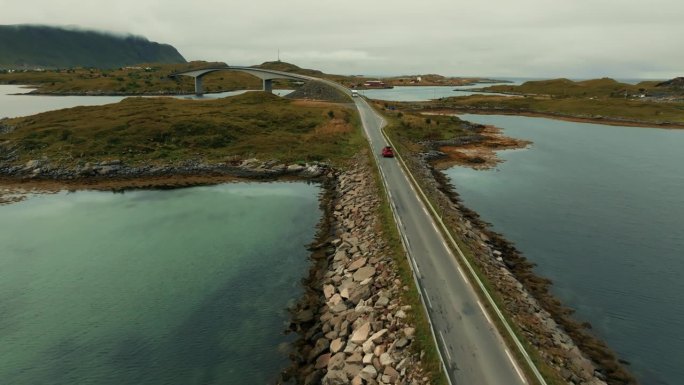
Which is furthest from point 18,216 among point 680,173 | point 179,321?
point 680,173

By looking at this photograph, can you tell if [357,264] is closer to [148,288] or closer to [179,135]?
[148,288]

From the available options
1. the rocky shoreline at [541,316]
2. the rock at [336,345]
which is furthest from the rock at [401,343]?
the rocky shoreline at [541,316]

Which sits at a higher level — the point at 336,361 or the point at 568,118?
the point at 568,118

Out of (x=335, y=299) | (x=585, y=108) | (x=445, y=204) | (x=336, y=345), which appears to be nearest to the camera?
(x=336, y=345)

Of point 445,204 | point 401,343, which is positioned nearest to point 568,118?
point 445,204

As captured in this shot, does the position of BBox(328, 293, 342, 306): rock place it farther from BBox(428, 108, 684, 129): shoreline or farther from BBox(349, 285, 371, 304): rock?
BBox(428, 108, 684, 129): shoreline

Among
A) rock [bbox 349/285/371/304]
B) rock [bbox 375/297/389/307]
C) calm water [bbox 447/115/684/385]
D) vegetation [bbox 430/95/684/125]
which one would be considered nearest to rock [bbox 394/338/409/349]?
rock [bbox 375/297/389/307]

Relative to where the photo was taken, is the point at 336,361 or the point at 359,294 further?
the point at 359,294

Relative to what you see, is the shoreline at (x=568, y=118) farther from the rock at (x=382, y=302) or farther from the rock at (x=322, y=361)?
the rock at (x=322, y=361)
